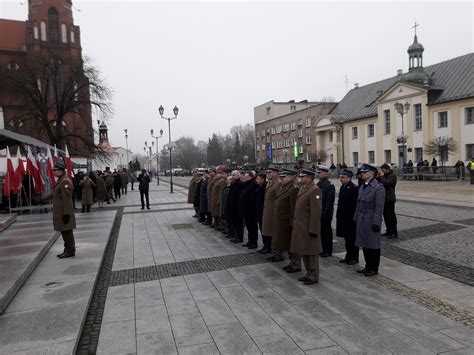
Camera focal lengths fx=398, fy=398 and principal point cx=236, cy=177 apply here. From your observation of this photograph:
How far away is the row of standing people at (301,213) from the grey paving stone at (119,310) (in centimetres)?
279

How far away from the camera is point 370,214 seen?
698 cm

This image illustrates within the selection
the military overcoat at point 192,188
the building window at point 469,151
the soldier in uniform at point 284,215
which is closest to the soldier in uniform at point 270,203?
the soldier in uniform at point 284,215

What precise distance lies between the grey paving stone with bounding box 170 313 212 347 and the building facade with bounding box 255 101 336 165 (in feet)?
178

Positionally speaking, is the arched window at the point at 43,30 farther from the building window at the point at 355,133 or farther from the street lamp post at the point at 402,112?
the street lamp post at the point at 402,112

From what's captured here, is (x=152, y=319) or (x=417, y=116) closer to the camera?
(x=152, y=319)

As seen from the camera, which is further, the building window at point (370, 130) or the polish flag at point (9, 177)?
the building window at point (370, 130)

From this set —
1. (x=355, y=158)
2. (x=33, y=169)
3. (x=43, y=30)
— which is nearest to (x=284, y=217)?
(x=33, y=169)

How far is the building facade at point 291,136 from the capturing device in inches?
2477

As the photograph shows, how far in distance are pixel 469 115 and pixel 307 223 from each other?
37470 millimetres

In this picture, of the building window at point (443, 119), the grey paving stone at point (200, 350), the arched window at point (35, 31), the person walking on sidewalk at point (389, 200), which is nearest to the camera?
the grey paving stone at point (200, 350)

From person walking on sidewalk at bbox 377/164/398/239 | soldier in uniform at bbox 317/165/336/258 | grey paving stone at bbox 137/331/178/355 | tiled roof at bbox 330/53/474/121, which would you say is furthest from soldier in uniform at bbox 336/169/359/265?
tiled roof at bbox 330/53/474/121

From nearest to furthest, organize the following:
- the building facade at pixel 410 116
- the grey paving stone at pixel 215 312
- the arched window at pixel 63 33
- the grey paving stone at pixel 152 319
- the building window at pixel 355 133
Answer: the grey paving stone at pixel 152 319 < the grey paving stone at pixel 215 312 < the building facade at pixel 410 116 < the arched window at pixel 63 33 < the building window at pixel 355 133

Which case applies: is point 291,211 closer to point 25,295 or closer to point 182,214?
point 25,295

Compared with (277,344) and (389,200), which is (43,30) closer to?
(389,200)
